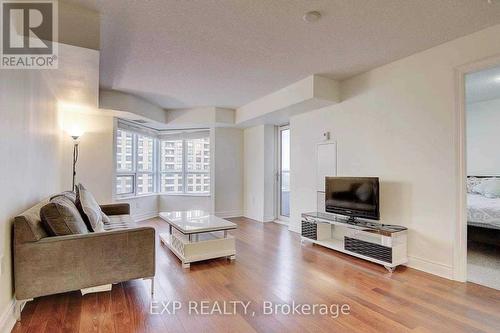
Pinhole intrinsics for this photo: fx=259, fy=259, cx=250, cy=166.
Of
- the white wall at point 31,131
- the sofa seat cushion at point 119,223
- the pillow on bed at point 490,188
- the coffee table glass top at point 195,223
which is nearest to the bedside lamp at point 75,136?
the white wall at point 31,131

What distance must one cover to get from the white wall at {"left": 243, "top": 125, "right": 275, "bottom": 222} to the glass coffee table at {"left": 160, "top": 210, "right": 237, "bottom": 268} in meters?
2.31

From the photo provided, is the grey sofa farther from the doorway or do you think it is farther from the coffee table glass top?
the doorway

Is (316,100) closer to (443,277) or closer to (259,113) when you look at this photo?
(259,113)

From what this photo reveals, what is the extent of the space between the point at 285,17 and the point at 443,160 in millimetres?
2224

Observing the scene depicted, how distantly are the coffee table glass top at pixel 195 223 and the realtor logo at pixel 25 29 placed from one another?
7.17ft

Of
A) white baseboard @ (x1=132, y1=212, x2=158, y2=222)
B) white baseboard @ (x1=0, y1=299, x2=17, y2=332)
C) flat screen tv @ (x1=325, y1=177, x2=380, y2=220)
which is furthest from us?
white baseboard @ (x1=132, y1=212, x2=158, y2=222)

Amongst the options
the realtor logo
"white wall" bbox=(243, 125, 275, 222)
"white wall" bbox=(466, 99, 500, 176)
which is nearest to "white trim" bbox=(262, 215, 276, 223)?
"white wall" bbox=(243, 125, 275, 222)

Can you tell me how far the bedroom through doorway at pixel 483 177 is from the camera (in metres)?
3.12

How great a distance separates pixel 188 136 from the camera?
6.52 m

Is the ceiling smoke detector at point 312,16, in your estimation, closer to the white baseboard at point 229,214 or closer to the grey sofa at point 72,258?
the grey sofa at point 72,258

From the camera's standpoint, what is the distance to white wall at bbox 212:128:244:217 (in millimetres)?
6086

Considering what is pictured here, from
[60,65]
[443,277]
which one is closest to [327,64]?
[443,277]

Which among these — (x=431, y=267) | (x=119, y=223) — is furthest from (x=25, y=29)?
(x=431, y=267)

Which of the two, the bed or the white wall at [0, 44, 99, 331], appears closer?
the white wall at [0, 44, 99, 331]
